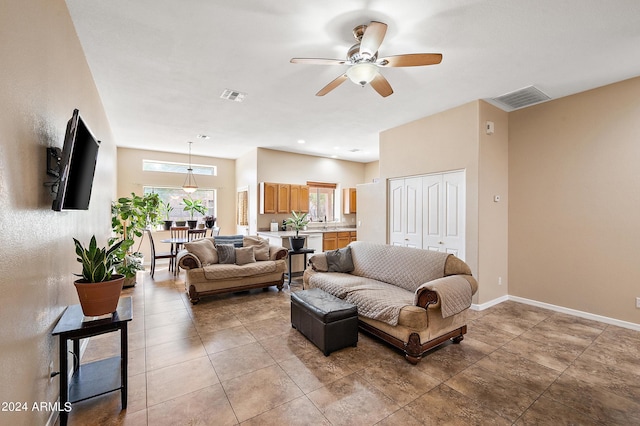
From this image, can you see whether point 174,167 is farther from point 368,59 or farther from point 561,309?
point 561,309

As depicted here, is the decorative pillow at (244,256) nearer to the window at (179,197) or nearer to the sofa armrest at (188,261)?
the sofa armrest at (188,261)

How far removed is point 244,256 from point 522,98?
5.01 m

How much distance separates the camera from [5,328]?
4.04ft

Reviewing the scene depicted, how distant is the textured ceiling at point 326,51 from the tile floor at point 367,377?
10.1ft

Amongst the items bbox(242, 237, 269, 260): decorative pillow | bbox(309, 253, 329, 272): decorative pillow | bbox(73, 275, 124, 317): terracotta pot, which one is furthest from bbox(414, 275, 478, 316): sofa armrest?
bbox(242, 237, 269, 260): decorative pillow

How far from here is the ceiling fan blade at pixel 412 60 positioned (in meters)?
2.27

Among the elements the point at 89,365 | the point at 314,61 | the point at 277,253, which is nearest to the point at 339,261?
the point at 277,253

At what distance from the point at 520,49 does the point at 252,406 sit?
→ 13.3ft

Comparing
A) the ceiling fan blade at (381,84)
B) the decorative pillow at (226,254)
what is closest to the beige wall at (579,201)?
the ceiling fan blade at (381,84)

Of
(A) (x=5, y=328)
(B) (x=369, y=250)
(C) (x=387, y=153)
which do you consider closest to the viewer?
(A) (x=5, y=328)

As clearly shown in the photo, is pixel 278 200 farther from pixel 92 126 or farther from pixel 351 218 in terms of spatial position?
pixel 92 126

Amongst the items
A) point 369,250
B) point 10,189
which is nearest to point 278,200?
point 369,250

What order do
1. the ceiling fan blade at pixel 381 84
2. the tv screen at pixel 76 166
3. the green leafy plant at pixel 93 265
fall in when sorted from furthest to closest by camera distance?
the ceiling fan blade at pixel 381 84 → the green leafy plant at pixel 93 265 → the tv screen at pixel 76 166

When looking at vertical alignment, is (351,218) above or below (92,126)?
below
